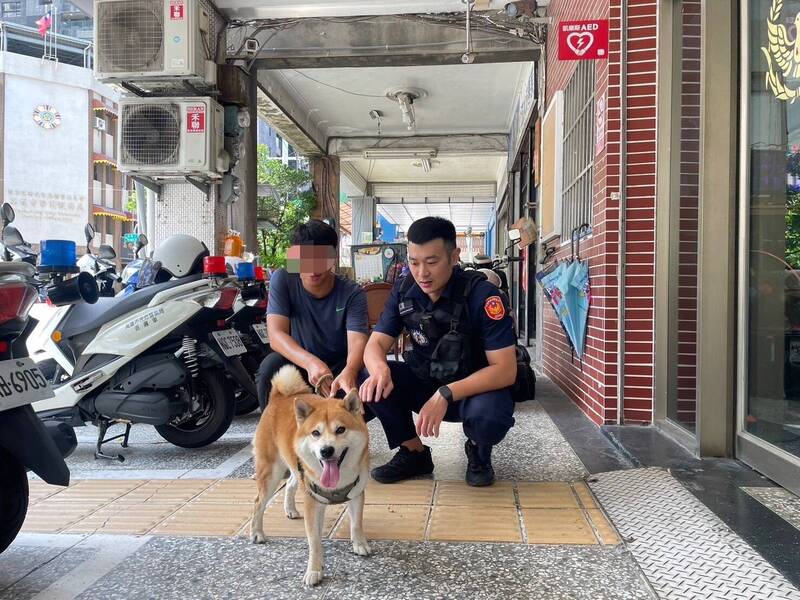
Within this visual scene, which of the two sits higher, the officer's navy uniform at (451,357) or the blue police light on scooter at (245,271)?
the blue police light on scooter at (245,271)

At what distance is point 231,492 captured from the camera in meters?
3.28

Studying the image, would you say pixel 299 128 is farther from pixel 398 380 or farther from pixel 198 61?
pixel 398 380

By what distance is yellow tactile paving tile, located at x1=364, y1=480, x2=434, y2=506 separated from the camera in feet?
10.1

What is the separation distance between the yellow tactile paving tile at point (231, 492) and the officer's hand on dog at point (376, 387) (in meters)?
0.81

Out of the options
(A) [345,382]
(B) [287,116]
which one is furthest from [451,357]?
(B) [287,116]

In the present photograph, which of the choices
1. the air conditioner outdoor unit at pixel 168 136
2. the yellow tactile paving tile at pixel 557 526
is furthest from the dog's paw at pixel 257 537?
the air conditioner outdoor unit at pixel 168 136

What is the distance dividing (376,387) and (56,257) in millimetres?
1851

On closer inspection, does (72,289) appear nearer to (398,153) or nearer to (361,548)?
(361,548)

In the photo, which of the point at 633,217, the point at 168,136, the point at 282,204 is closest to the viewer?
the point at 633,217

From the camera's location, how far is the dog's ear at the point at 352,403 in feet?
7.79

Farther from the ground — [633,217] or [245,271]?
[633,217]

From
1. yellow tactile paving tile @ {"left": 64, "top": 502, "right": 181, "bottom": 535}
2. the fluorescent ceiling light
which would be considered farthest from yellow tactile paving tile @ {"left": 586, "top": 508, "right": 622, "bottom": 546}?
the fluorescent ceiling light

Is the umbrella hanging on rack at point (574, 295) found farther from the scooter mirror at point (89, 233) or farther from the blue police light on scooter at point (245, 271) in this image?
the scooter mirror at point (89, 233)

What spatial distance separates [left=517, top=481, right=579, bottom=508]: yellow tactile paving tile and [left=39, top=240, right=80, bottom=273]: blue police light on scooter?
8.72ft
